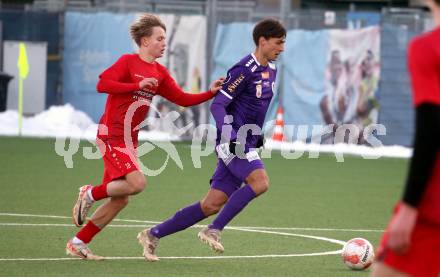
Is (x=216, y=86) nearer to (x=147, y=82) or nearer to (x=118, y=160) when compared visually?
(x=147, y=82)

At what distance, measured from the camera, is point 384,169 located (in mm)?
22750

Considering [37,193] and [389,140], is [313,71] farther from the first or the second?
[37,193]

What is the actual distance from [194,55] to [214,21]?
103cm

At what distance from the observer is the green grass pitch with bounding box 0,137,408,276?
9875 millimetres

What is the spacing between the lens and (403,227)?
16.6 feet

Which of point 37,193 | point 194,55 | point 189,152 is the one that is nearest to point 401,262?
point 37,193

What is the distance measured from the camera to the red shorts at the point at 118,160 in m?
10.1

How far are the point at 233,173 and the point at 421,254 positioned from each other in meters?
5.02

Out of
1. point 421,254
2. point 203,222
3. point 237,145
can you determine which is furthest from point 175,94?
point 421,254

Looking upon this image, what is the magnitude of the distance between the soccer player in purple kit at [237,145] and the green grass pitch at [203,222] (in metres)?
0.31

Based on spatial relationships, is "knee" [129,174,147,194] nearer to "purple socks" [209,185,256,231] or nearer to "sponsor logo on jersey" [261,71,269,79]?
"purple socks" [209,185,256,231]

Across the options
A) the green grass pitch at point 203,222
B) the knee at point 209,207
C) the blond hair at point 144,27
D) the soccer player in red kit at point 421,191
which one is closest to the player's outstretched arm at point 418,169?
→ the soccer player in red kit at point 421,191

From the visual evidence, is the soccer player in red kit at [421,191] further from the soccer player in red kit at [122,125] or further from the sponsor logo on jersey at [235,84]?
the sponsor logo on jersey at [235,84]

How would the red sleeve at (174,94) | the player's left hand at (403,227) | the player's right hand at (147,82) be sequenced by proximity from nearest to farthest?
the player's left hand at (403,227) → the player's right hand at (147,82) → the red sleeve at (174,94)
